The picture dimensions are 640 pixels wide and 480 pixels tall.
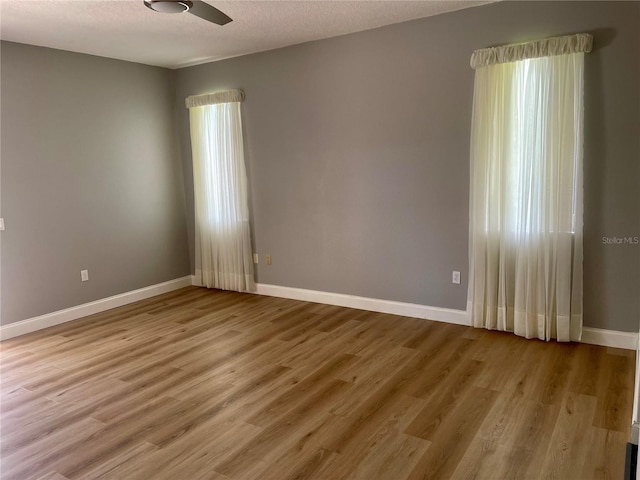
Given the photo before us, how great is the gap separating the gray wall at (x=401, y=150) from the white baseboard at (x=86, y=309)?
1.27 m

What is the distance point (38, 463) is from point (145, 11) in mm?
3113

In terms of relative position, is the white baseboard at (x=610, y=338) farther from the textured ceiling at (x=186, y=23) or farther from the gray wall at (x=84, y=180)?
the gray wall at (x=84, y=180)

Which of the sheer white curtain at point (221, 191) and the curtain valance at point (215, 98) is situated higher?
the curtain valance at point (215, 98)

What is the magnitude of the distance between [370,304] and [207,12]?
2939mm

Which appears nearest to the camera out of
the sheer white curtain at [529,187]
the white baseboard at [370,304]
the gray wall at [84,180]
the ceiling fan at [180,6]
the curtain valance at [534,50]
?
the ceiling fan at [180,6]

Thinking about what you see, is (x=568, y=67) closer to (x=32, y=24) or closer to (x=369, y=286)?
(x=369, y=286)

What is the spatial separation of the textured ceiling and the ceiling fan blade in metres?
0.60

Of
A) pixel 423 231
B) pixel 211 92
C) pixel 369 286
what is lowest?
pixel 369 286

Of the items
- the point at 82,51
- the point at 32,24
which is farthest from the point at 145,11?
the point at 82,51

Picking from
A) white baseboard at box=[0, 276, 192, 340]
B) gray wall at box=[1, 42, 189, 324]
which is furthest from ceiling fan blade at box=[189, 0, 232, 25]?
white baseboard at box=[0, 276, 192, 340]

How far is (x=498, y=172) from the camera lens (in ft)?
11.6

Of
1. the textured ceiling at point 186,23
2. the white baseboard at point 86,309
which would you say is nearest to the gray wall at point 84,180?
the white baseboard at point 86,309

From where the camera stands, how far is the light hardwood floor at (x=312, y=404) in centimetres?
217

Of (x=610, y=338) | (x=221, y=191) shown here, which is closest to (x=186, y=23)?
(x=221, y=191)
